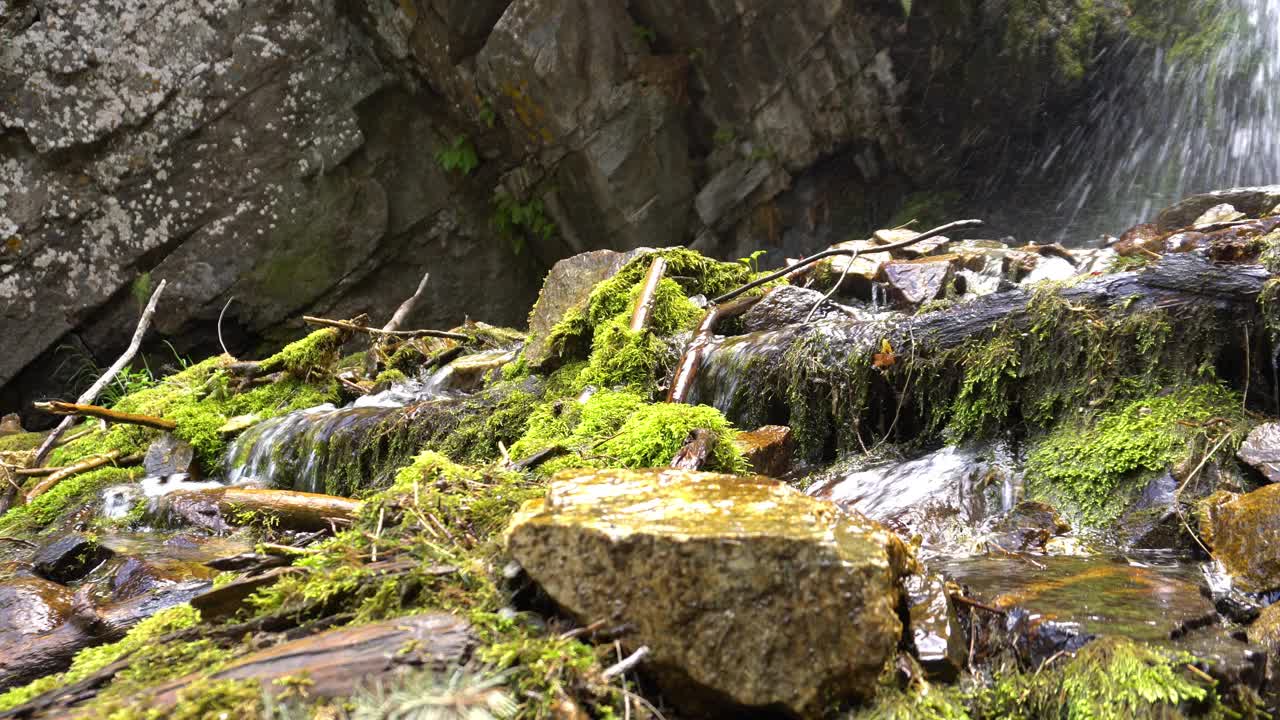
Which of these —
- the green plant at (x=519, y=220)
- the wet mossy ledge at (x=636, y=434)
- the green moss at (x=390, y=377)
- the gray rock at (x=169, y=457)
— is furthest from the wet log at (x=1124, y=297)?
the green plant at (x=519, y=220)

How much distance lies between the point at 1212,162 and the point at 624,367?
779cm

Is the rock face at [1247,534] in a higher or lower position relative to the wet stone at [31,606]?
lower

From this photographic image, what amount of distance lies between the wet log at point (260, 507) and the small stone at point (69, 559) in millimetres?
575

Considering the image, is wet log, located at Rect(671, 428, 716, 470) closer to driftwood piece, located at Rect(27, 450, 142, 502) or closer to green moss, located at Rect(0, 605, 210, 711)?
green moss, located at Rect(0, 605, 210, 711)

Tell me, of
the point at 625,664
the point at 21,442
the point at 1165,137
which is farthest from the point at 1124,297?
the point at 21,442

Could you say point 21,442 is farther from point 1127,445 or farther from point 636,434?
point 1127,445

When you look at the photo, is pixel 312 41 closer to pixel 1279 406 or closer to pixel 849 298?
pixel 849 298

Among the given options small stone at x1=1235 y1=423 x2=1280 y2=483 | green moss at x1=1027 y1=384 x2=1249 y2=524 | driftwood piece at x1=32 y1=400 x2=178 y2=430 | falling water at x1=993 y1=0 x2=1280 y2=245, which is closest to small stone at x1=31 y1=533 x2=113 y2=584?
driftwood piece at x1=32 y1=400 x2=178 y2=430

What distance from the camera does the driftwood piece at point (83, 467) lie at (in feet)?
16.8

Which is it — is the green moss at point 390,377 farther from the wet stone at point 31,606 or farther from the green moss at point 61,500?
the wet stone at point 31,606

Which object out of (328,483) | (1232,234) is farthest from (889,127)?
(328,483)

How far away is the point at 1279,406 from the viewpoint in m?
2.93

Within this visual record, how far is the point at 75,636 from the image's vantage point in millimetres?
2424

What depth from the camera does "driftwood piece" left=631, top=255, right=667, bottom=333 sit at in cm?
470
